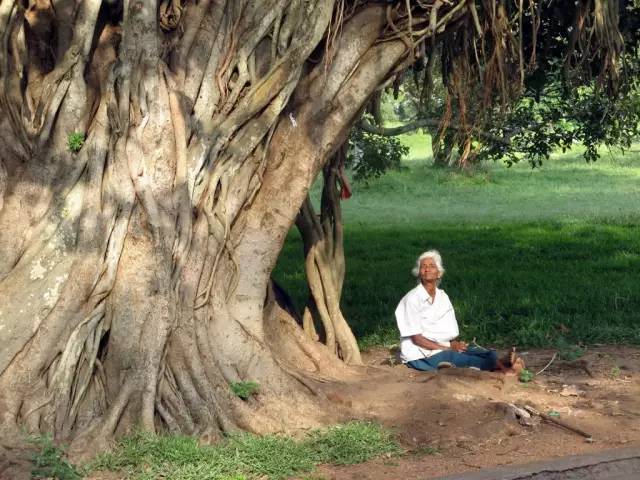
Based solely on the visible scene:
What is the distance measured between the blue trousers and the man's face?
569 millimetres

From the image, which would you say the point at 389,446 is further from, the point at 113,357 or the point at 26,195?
the point at 26,195

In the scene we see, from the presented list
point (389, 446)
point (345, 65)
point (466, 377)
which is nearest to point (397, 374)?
point (466, 377)

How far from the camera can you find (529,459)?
6949 mm

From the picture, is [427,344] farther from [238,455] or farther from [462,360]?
[238,455]

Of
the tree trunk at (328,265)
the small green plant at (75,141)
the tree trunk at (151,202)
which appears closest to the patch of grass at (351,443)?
the tree trunk at (151,202)

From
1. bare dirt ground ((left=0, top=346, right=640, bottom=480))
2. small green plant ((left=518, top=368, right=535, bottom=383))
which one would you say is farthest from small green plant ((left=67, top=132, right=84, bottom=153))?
small green plant ((left=518, top=368, right=535, bottom=383))

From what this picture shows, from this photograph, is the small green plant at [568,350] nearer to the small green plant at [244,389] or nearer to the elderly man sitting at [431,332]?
the elderly man sitting at [431,332]

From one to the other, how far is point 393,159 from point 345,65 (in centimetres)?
876

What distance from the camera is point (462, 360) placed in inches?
348

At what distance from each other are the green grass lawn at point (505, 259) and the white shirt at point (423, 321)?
5.24ft

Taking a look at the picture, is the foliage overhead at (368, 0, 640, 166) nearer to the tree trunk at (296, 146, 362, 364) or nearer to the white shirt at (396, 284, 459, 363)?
the tree trunk at (296, 146, 362, 364)

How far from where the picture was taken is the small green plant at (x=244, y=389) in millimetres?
7371

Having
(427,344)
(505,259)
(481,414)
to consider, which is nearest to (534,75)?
(427,344)

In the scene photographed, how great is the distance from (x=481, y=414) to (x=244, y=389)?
158cm
